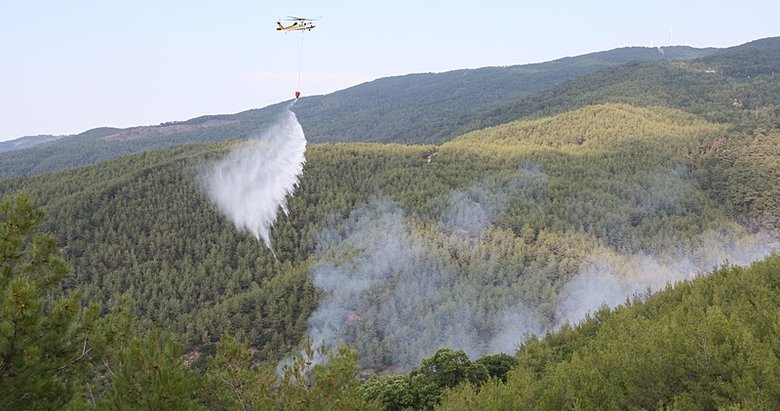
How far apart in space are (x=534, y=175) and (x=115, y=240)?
94.9 meters

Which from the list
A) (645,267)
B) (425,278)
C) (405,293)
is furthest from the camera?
(645,267)

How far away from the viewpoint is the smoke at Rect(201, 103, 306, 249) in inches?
4476

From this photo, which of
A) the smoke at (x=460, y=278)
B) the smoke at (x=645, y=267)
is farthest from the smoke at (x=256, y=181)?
→ the smoke at (x=645, y=267)

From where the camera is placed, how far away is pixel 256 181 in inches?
4956

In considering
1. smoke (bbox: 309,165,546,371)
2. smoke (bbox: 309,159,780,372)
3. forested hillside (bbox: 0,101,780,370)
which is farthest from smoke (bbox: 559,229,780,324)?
smoke (bbox: 309,165,546,371)

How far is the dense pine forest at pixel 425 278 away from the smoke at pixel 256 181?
3.04 meters

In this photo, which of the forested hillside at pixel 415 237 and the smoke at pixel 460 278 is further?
the forested hillside at pixel 415 237

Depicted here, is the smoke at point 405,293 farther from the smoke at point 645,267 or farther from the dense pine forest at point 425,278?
the smoke at point 645,267

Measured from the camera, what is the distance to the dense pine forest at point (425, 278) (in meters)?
17.7

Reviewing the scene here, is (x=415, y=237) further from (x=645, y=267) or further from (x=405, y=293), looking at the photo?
(x=645, y=267)

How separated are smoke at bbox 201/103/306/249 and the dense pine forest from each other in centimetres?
304

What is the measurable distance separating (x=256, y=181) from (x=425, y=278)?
176ft

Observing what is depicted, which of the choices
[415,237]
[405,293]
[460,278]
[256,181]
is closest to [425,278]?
[405,293]

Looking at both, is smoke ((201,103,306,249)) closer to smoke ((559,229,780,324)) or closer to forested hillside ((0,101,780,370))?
forested hillside ((0,101,780,370))
